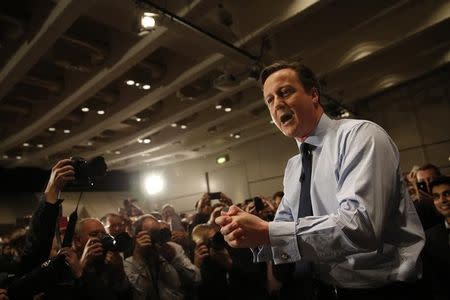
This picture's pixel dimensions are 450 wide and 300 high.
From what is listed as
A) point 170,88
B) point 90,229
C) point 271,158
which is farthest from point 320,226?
point 271,158

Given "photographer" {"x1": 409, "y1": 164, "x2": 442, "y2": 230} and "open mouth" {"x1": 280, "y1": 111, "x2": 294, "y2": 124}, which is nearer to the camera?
"open mouth" {"x1": 280, "y1": 111, "x2": 294, "y2": 124}

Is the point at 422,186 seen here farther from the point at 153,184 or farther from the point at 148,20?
the point at 153,184

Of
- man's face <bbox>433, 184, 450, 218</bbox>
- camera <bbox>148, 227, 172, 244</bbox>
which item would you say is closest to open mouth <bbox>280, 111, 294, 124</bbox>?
man's face <bbox>433, 184, 450, 218</bbox>

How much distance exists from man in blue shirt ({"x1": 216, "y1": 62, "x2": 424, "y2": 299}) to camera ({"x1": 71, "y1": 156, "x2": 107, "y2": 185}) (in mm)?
1054

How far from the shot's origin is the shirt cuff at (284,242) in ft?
3.25

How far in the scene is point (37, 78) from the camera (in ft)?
15.8

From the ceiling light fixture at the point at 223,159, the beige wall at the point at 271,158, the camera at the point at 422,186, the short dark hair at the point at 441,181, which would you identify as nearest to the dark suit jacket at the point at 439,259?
the short dark hair at the point at 441,181

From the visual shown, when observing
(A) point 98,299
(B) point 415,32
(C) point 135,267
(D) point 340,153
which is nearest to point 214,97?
(B) point 415,32

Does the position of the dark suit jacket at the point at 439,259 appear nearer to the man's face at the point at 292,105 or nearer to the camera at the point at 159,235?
the man's face at the point at 292,105

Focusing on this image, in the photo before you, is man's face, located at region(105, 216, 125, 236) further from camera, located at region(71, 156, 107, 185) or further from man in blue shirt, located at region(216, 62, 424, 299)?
man in blue shirt, located at region(216, 62, 424, 299)

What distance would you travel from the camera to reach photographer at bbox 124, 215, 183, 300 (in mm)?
2939

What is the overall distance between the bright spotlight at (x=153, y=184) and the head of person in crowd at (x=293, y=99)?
423 inches

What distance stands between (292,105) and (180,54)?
381 cm

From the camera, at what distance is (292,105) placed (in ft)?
4.27
